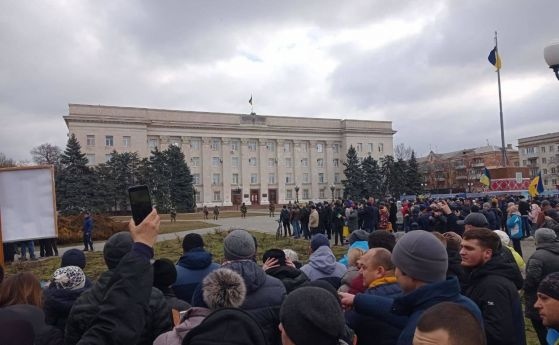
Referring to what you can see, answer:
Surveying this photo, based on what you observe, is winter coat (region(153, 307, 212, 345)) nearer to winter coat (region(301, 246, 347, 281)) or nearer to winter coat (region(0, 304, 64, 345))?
winter coat (region(0, 304, 64, 345))

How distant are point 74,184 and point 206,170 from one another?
32.4 metres

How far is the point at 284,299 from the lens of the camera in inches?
94.4

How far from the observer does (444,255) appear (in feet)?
8.87

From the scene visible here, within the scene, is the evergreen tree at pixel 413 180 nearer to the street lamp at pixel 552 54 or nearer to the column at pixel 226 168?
the column at pixel 226 168

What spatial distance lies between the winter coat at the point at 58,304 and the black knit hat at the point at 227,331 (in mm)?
1662

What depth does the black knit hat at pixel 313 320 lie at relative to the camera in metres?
2.03

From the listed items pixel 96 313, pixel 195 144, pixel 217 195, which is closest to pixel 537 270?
pixel 96 313

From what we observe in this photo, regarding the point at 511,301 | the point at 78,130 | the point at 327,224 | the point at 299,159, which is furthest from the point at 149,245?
the point at 299,159

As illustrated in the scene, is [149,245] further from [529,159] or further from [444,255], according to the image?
[529,159]

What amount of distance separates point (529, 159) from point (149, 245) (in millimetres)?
111536

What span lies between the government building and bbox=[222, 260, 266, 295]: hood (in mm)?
75013

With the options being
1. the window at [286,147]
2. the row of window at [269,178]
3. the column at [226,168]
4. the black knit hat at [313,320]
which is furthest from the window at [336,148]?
the black knit hat at [313,320]

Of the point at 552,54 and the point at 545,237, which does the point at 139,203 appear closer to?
the point at 545,237

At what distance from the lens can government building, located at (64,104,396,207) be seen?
73.8 meters
